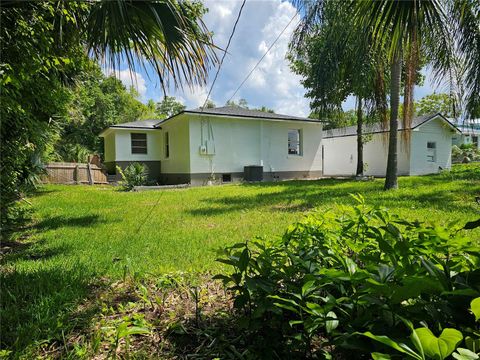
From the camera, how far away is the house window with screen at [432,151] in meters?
21.5

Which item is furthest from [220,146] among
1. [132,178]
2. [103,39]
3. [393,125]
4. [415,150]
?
[103,39]

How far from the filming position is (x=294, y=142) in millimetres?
19641

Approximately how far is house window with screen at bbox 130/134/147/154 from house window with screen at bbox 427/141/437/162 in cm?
1830

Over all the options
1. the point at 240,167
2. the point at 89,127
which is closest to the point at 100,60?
the point at 240,167

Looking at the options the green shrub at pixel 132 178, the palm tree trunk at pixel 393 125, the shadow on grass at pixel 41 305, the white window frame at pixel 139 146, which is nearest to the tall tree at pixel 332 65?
the palm tree trunk at pixel 393 125

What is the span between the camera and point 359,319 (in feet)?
4.12

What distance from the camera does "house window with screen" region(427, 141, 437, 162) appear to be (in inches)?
845

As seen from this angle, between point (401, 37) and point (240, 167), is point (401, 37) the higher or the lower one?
the higher one

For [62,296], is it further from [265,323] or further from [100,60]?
[100,60]

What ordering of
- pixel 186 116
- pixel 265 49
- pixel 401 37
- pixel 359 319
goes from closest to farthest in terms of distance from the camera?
pixel 359 319 → pixel 401 37 → pixel 265 49 → pixel 186 116

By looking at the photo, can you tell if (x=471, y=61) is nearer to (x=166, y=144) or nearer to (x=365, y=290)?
(x=365, y=290)

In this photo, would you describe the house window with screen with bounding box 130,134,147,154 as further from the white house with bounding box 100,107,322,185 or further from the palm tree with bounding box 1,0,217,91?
the palm tree with bounding box 1,0,217,91

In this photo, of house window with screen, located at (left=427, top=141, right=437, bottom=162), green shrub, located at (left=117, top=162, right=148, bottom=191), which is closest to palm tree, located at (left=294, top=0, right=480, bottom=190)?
green shrub, located at (left=117, top=162, right=148, bottom=191)

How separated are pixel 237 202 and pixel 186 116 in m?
8.37
